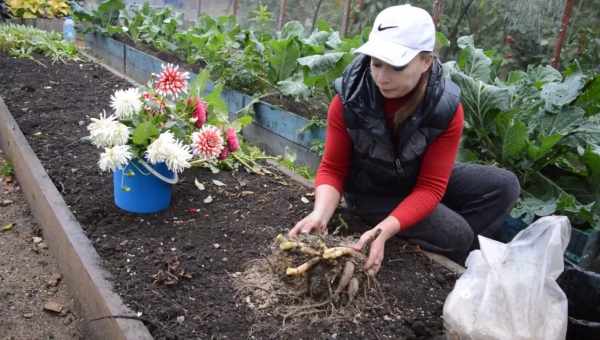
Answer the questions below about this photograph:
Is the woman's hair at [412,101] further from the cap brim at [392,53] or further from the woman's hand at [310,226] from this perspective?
the woman's hand at [310,226]

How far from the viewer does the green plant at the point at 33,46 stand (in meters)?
6.07

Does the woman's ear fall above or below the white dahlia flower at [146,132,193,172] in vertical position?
above

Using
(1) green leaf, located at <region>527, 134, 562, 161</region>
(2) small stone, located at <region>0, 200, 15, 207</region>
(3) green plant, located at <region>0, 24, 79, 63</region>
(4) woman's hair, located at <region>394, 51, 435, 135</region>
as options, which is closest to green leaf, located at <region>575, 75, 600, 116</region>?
(1) green leaf, located at <region>527, 134, 562, 161</region>

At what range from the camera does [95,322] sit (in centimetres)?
209

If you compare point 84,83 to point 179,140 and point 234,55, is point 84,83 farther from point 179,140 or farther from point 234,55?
point 179,140

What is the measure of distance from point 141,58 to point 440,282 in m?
5.26

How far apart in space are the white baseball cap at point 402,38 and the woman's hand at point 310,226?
2.33 ft

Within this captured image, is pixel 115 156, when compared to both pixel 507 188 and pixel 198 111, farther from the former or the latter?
pixel 507 188

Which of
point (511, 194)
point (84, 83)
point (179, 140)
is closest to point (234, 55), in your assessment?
point (84, 83)

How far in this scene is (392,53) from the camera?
1916mm

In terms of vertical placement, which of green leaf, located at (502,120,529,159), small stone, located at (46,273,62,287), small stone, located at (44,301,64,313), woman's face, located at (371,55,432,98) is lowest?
small stone, located at (46,273,62,287)

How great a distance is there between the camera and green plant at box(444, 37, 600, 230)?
9.32ft

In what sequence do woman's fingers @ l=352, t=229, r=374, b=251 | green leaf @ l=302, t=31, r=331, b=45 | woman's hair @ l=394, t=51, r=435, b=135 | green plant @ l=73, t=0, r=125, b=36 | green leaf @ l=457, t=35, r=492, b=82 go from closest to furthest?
woman's fingers @ l=352, t=229, r=374, b=251 < woman's hair @ l=394, t=51, r=435, b=135 < green leaf @ l=457, t=35, r=492, b=82 < green leaf @ l=302, t=31, r=331, b=45 < green plant @ l=73, t=0, r=125, b=36

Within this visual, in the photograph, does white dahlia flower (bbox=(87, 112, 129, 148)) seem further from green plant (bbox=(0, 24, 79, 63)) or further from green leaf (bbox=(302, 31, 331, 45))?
green plant (bbox=(0, 24, 79, 63))
